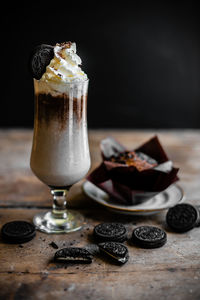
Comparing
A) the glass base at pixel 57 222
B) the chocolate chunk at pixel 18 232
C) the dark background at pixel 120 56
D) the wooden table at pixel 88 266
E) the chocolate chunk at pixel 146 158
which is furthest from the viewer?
the dark background at pixel 120 56

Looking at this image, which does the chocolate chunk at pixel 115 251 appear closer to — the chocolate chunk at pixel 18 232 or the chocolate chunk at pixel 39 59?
the chocolate chunk at pixel 18 232

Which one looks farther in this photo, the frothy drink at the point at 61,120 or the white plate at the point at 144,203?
the white plate at the point at 144,203

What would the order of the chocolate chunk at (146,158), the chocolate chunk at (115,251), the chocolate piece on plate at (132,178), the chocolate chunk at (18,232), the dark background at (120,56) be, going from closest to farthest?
the chocolate chunk at (115,251), the chocolate chunk at (18,232), the chocolate piece on plate at (132,178), the chocolate chunk at (146,158), the dark background at (120,56)

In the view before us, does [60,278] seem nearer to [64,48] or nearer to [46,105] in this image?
[46,105]

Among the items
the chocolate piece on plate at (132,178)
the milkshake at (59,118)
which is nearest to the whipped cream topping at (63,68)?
the milkshake at (59,118)

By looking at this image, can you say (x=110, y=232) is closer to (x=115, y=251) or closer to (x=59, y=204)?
(x=115, y=251)

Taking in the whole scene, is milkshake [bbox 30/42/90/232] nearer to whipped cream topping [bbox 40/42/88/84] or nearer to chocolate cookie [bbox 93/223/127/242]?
whipped cream topping [bbox 40/42/88/84]

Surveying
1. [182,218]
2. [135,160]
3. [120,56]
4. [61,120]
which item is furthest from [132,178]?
[120,56]

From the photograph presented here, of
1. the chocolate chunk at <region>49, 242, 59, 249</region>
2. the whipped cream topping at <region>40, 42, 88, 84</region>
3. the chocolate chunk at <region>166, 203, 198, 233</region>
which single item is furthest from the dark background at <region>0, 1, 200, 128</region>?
the chocolate chunk at <region>49, 242, 59, 249</region>
